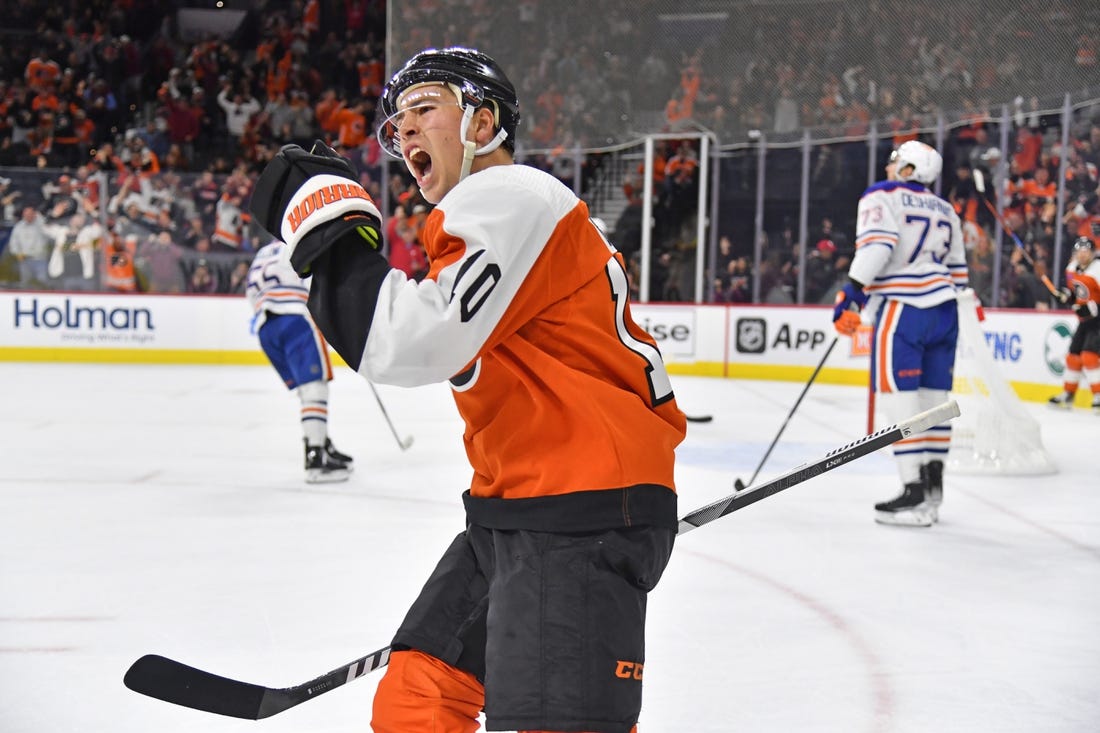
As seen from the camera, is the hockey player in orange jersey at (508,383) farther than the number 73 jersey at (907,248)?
No

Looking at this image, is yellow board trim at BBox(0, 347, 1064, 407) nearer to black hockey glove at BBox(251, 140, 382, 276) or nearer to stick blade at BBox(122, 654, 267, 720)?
stick blade at BBox(122, 654, 267, 720)

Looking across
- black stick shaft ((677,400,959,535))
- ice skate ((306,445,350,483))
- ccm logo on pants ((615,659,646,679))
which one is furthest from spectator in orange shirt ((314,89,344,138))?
ccm logo on pants ((615,659,646,679))

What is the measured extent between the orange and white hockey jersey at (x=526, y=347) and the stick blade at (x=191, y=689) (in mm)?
400

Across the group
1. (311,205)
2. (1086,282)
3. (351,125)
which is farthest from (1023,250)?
(311,205)

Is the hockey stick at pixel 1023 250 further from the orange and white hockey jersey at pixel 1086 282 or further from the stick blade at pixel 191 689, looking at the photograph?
the stick blade at pixel 191 689

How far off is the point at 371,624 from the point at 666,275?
7.75 metres

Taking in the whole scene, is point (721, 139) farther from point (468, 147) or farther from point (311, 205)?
point (311, 205)

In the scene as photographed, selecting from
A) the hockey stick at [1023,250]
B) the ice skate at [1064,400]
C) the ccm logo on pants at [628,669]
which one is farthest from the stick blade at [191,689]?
the hockey stick at [1023,250]

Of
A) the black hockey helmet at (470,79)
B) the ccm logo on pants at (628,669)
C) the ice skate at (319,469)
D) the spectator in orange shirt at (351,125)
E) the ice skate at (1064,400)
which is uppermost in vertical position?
the spectator in orange shirt at (351,125)

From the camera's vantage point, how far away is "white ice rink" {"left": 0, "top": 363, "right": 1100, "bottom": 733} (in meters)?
2.19

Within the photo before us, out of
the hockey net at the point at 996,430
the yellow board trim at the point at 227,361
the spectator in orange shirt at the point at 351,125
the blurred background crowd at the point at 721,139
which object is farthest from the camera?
the spectator in orange shirt at the point at 351,125

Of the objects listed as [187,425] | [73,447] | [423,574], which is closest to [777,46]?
[187,425]

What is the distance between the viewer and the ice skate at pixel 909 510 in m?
3.97

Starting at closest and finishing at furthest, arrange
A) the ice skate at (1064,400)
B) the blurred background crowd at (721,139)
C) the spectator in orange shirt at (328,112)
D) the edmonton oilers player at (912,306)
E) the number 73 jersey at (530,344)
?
1. the number 73 jersey at (530,344)
2. the edmonton oilers player at (912,306)
3. the ice skate at (1064,400)
4. the blurred background crowd at (721,139)
5. the spectator in orange shirt at (328,112)
